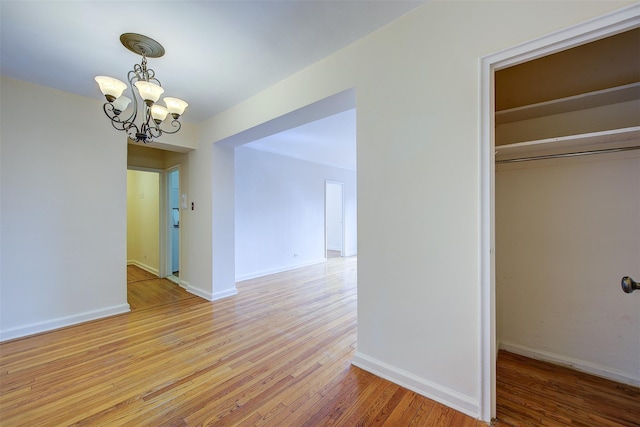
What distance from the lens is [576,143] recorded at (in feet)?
5.73

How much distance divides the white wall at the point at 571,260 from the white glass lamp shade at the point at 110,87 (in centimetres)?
311

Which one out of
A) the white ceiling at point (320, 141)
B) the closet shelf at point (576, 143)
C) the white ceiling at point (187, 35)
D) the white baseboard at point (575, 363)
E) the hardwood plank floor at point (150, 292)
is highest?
the white ceiling at point (187, 35)

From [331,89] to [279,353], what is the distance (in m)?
2.35

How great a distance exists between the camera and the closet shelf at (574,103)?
1.80 m

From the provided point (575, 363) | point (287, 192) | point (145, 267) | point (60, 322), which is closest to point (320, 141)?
point (287, 192)

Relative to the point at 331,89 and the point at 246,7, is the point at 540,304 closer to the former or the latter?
the point at 331,89

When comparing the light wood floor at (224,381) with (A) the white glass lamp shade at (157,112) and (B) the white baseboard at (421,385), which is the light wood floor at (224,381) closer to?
(B) the white baseboard at (421,385)

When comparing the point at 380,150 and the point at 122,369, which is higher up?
the point at 380,150

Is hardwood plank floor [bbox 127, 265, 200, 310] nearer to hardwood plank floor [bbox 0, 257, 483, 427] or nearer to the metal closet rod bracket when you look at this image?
hardwood plank floor [bbox 0, 257, 483, 427]

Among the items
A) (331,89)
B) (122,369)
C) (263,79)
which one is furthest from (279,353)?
(263,79)

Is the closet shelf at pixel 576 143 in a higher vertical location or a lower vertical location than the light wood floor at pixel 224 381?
higher

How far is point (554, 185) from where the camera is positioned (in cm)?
203

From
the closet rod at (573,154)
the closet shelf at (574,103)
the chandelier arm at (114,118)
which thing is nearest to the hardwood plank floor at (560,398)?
the closet rod at (573,154)

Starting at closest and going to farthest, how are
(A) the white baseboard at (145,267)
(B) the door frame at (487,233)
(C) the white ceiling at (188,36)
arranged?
(B) the door frame at (487,233)
(C) the white ceiling at (188,36)
(A) the white baseboard at (145,267)
